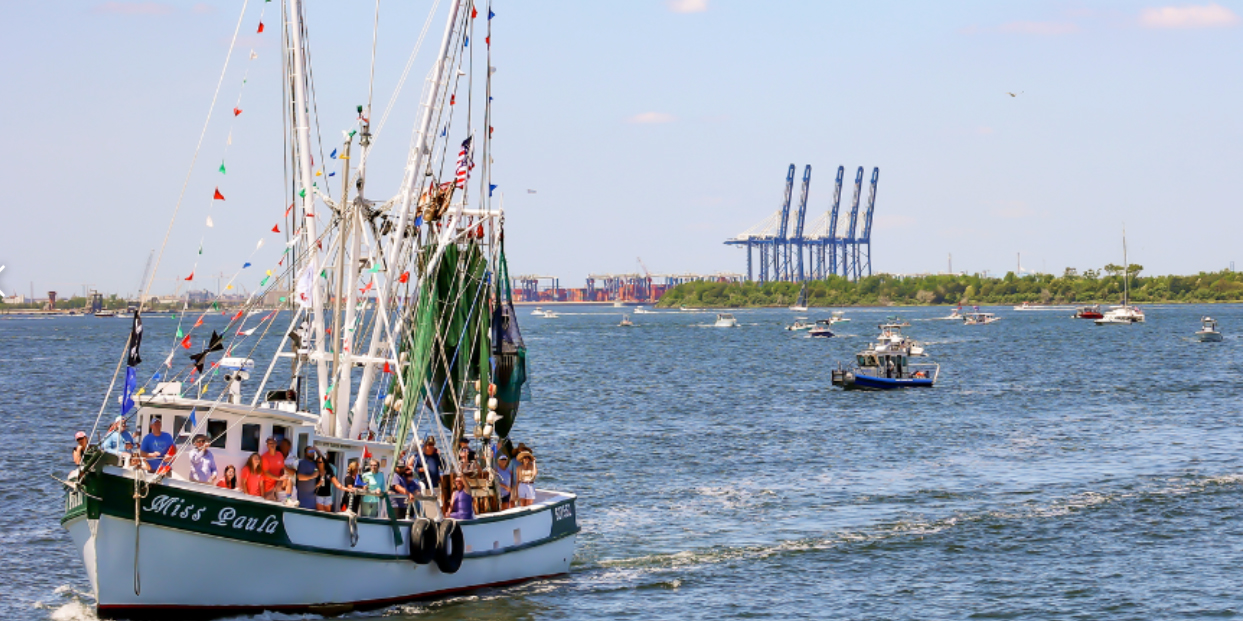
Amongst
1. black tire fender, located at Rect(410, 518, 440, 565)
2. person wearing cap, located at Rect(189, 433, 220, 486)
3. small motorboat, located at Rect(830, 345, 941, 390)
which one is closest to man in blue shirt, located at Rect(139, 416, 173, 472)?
person wearing cap, located at Rect(189, 433, 220, 486)

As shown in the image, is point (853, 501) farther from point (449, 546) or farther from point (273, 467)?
point (273, 467)

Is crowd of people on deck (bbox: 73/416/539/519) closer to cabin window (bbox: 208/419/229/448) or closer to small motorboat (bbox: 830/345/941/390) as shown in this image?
cabin window (bbox: 208/419/229/448)

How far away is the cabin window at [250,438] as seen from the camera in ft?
81.4

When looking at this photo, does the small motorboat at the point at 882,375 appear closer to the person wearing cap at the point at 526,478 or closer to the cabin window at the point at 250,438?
the person wearing cap at the point at 526,478

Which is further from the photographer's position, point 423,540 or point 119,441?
point 423,540

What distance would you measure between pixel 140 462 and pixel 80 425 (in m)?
42.5

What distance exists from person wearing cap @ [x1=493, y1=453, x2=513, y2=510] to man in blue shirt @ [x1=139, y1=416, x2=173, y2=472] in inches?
272

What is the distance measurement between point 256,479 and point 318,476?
1.21m

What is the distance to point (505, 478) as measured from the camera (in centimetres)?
2831

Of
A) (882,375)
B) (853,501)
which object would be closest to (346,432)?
(853,501)

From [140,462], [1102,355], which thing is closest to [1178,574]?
[140,462]

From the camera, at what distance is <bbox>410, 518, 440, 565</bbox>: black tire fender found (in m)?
25.4

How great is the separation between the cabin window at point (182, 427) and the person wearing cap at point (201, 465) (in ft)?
2.33

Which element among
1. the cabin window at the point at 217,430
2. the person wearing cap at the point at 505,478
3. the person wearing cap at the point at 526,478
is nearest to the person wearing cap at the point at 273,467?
the cabin window at the point at 217,430
